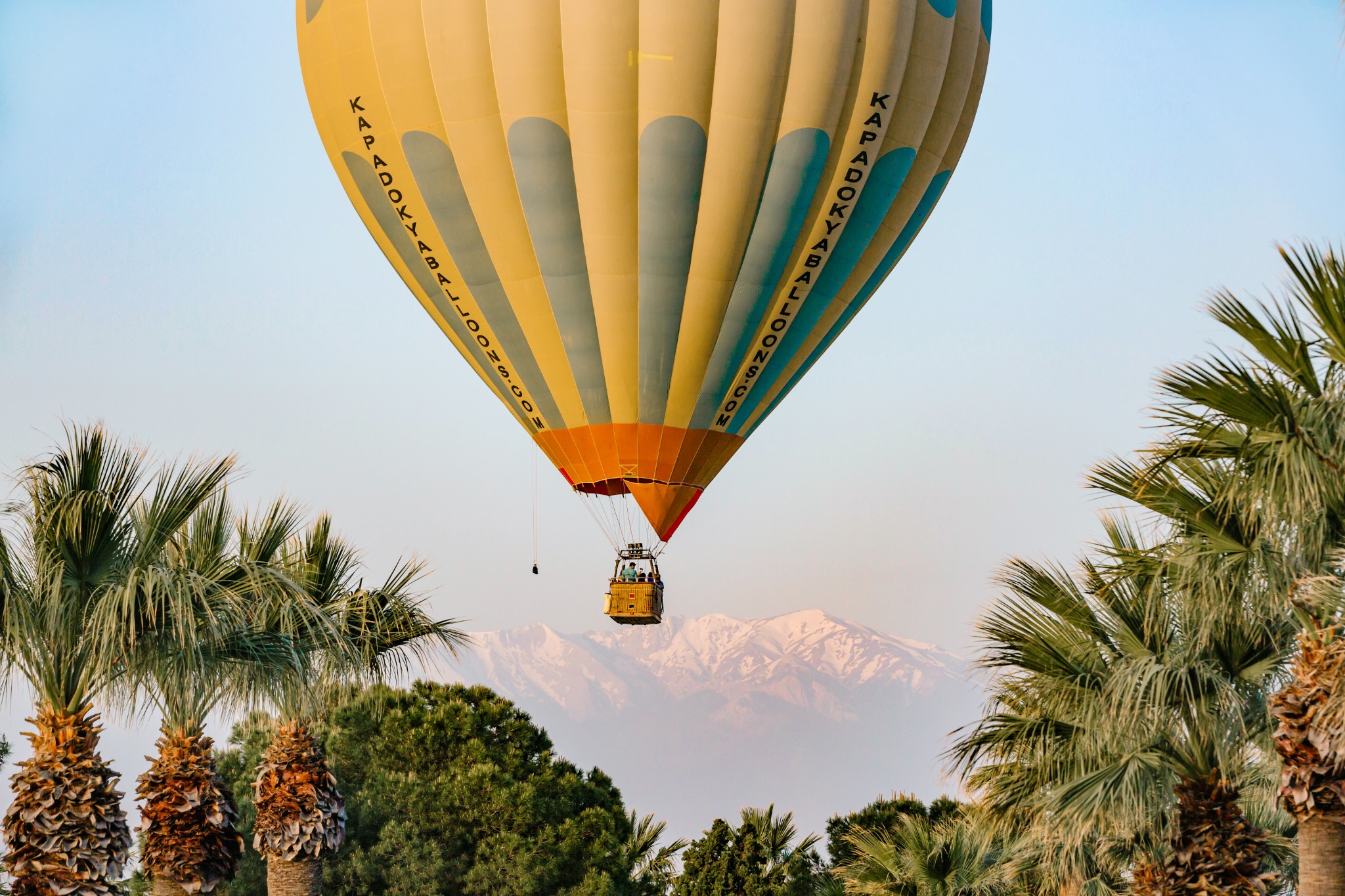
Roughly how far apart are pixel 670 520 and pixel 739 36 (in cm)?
753

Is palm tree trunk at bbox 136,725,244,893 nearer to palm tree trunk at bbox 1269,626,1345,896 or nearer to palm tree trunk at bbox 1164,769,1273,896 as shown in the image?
palm tree trunk at bbox 1164,769,1273,896

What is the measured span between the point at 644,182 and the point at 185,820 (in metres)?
11.5

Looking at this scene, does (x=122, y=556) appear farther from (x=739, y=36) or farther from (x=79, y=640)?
(x=739, y=36)

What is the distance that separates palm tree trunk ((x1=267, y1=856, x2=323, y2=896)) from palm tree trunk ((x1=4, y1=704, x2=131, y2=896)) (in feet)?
27.3

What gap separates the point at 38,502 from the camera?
39.7 feet

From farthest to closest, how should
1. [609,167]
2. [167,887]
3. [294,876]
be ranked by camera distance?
1. [609,167]
2. [294,876]
3. [167,887]

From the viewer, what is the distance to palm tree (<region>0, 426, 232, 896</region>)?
11.7 metres

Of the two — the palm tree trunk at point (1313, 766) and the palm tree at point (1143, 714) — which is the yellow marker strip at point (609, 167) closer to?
the palm tree at point (1143, 714)

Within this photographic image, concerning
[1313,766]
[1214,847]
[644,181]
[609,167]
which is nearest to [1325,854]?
[1313,766]

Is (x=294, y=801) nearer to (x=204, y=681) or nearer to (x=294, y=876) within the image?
(x=294, y=876)

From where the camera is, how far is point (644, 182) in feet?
76.1

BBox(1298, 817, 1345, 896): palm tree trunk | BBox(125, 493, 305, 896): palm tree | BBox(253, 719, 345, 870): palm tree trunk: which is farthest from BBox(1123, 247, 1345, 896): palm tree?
BBox(253, 719, 345, 870): palm tree trunk

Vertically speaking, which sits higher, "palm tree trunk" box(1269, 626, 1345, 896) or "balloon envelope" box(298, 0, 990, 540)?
"balloon envelope" box(298, 0, 990, 540)

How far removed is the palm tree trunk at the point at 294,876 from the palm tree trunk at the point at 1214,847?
37.6 ft
